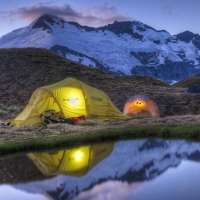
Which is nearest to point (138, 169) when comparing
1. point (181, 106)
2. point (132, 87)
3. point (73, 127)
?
point (73, 127)

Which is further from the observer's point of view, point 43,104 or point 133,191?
point 43,104

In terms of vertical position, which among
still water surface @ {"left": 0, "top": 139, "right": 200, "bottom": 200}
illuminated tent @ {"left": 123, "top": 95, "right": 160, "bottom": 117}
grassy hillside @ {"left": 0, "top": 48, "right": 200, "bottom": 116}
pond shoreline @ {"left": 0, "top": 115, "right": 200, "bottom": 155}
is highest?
grassy hillside @ {"left": 0, "top": 48, "right": 200, "bottom": 116}

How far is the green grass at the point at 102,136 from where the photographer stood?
53.9 ft

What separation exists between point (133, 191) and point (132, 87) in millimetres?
39492

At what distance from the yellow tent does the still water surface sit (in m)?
9.00

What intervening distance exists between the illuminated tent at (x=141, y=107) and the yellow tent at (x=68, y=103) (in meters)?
2.01

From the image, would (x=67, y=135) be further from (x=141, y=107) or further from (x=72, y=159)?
(x=141, y=107)

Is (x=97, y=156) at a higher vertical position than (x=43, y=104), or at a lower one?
lower

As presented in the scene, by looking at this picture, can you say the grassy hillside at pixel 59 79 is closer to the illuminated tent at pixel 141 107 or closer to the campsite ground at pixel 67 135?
the illuminated tent at pixel 141 107

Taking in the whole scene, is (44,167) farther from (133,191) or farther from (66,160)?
(133,191)

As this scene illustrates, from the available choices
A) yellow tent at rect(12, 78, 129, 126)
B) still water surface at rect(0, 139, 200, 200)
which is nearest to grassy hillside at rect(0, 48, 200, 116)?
yellow tent at rect(12, 78, 129, 126)

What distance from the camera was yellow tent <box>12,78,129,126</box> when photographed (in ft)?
84.1

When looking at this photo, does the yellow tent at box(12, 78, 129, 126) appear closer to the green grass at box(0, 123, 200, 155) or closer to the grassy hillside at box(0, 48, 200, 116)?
the green grass at box(0, 123, 200, 155)

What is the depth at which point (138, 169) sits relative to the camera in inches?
491
